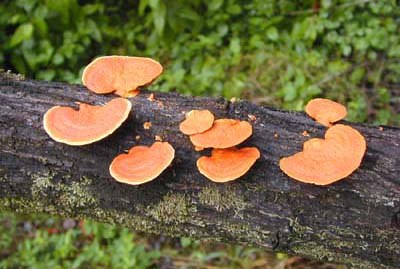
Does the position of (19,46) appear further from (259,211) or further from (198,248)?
(259,211)

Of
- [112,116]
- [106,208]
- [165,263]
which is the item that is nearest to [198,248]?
Result: [165,263]

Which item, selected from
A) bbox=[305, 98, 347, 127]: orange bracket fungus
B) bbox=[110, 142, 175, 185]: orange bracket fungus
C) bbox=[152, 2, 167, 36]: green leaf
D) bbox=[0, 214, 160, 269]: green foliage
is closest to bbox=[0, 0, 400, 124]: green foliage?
bbox=[152, 2, 167, 36]: green leaf

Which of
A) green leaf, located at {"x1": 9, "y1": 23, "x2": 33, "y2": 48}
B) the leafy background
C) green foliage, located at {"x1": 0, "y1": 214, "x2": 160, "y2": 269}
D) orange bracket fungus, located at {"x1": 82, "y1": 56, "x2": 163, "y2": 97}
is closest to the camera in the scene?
orange bracket fungus, located at {"x1": 82, "y1": 56, "x2": 163, "y2": 97}

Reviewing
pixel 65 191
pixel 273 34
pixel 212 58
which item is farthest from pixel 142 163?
pixel 273 34

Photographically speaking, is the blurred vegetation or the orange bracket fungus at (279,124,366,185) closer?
the orange bracket fungus at (279,124,366,185)

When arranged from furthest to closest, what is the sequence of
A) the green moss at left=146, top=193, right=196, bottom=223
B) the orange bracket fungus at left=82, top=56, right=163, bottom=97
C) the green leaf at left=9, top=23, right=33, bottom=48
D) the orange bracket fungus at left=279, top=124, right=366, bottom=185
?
the green leaf at left=9, top=23, right=33, bottom=48 → the orange bracket fungus at left=82, top=56, right=163, bottom=97 → the green moss at left=146, top=193, right=196, bottom=223 → the orange bracket fungus at left=279, top=124, right=366, bottom=185

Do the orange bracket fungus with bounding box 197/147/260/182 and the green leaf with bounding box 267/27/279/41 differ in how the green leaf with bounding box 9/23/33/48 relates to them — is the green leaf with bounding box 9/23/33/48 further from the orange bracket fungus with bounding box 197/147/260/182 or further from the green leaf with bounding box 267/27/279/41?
the orange bracket fungus with bounding box 197/147/260/182

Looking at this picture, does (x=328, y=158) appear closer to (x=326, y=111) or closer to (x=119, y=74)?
(x=326, y=111)
